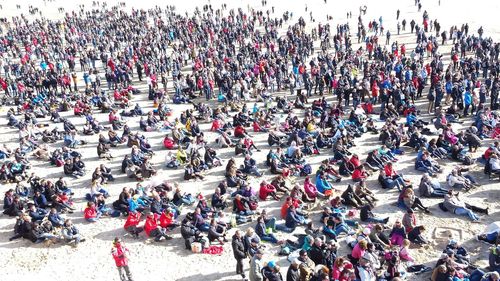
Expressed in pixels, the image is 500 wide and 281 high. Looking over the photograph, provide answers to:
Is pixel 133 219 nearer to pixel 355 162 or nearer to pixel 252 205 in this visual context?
pixel 252 205

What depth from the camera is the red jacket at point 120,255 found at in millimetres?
13383

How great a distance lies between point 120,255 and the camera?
44.0 ft

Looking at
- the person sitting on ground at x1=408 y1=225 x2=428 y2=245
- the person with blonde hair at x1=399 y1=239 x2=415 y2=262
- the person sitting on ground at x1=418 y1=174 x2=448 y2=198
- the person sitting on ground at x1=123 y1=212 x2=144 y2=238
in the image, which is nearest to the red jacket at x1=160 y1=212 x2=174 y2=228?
the person sitting on ground at x1=123 y1=212 x2=144 y2=238

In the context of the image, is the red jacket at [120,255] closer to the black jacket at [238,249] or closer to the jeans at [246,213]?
the black jacket at [238,249]

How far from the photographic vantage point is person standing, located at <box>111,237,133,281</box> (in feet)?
43.9

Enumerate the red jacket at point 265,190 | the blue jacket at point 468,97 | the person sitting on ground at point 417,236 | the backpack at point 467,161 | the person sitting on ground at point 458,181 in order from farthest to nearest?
the blue jacket at point 468,97, the backpack at point 467,161, the red jacket at point 265,190, the person sitting on ground at point 458,181, the person sitting on ground at point 417,236

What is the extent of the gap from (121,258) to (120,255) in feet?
0.37

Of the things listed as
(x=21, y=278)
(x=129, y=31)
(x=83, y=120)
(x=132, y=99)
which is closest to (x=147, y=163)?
(x=21, y=278)

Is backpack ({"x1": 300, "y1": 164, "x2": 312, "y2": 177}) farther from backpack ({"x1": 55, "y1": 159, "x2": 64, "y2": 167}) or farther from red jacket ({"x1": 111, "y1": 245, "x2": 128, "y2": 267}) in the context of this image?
backpack ({"x1": 55, "y1": 159, "x2": 64, "y2": 167})

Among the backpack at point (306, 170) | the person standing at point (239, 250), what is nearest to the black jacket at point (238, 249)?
the person standing at point (239, 250)

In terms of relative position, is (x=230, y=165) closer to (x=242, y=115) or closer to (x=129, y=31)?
(x=242, y=115)

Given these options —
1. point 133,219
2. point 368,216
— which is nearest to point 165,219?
point 133,219

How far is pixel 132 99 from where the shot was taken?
32.5 meters

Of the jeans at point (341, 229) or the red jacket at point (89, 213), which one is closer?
the jeans at point (341, 229)
